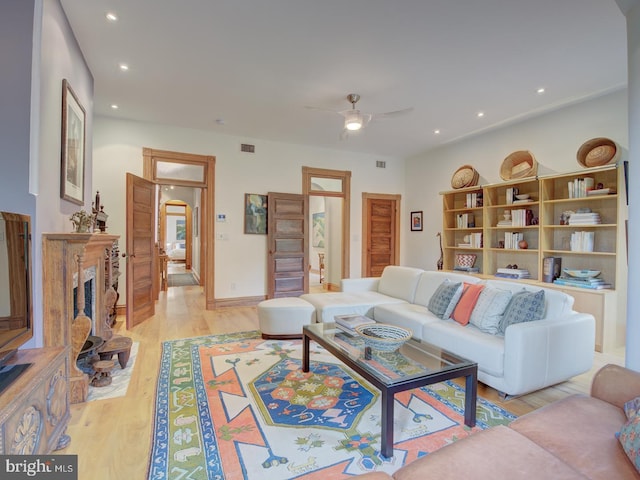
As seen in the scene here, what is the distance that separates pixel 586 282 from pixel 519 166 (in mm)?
1773

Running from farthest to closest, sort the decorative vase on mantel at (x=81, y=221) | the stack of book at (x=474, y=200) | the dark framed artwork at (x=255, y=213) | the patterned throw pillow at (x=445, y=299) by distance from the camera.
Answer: the dark framed artwork at (x=255, y=213), the stack of book at (x=474, y=200), the patterned throw pillow at (x=445, y=299), the decorative vase on mantel at (x=81, y=221)

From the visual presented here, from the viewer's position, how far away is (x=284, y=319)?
354 cm

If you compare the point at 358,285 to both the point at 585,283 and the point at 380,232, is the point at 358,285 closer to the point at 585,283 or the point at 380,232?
the point at 380,232

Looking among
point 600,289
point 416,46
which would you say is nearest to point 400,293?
point 600,289

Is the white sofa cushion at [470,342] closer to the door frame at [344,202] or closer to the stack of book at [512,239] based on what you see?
the stack of book at [512,239]

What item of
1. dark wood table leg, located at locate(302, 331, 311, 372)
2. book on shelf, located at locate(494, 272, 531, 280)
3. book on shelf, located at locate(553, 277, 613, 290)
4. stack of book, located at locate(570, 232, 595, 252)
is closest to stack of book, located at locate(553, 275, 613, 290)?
book on shelf, located at locate(553, 277, 613, 290)

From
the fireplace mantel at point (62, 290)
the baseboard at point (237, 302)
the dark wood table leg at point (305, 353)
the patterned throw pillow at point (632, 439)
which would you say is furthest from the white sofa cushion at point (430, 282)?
the fireplace mantel at point (62, 290)

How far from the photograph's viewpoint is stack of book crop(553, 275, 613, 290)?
11.6 feet

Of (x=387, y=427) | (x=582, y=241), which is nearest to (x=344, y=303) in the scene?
(x=387, y=427)

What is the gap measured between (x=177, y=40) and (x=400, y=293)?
11.6 ft

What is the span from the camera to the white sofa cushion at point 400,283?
3.95m

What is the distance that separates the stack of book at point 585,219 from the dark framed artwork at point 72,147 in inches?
204

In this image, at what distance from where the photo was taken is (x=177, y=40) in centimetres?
277

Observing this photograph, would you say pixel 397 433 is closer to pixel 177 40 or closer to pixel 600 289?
pixel 600 289
